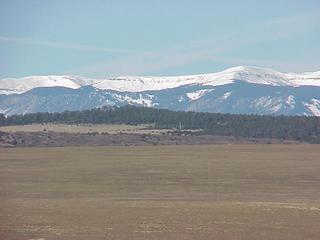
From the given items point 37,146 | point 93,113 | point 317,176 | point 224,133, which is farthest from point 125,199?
point 93,113

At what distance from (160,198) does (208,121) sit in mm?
120343

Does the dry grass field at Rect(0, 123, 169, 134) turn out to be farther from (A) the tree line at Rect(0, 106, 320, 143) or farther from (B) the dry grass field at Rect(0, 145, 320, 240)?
(B) the dry grass field at Rect(0, 145, 320, 240)

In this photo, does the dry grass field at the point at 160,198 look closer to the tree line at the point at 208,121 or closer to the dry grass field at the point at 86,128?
the dry grass field at the point at 86,128

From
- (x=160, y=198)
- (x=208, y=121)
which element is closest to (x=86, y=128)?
(x=208, y=121)

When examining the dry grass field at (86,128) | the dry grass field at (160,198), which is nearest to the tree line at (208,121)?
the dry grass field at (86,128)

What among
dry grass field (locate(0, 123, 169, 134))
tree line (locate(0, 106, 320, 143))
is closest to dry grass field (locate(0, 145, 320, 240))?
dry grass field (locate(0, 123, 169, 134))

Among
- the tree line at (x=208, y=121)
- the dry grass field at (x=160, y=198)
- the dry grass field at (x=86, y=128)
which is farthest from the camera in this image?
the tree line at (x=208, y=121)

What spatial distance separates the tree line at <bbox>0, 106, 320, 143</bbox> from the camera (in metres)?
153

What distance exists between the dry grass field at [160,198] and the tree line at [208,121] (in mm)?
58102

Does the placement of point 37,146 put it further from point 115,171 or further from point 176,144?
point 115,171

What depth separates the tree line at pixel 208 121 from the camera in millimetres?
152625

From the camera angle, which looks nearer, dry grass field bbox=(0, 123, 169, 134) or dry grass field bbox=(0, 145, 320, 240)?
dry grass field bbox=(0, 145, 320, 240)

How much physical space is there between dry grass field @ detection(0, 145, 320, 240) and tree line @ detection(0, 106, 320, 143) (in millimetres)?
58102

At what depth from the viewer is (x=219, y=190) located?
5500cm
